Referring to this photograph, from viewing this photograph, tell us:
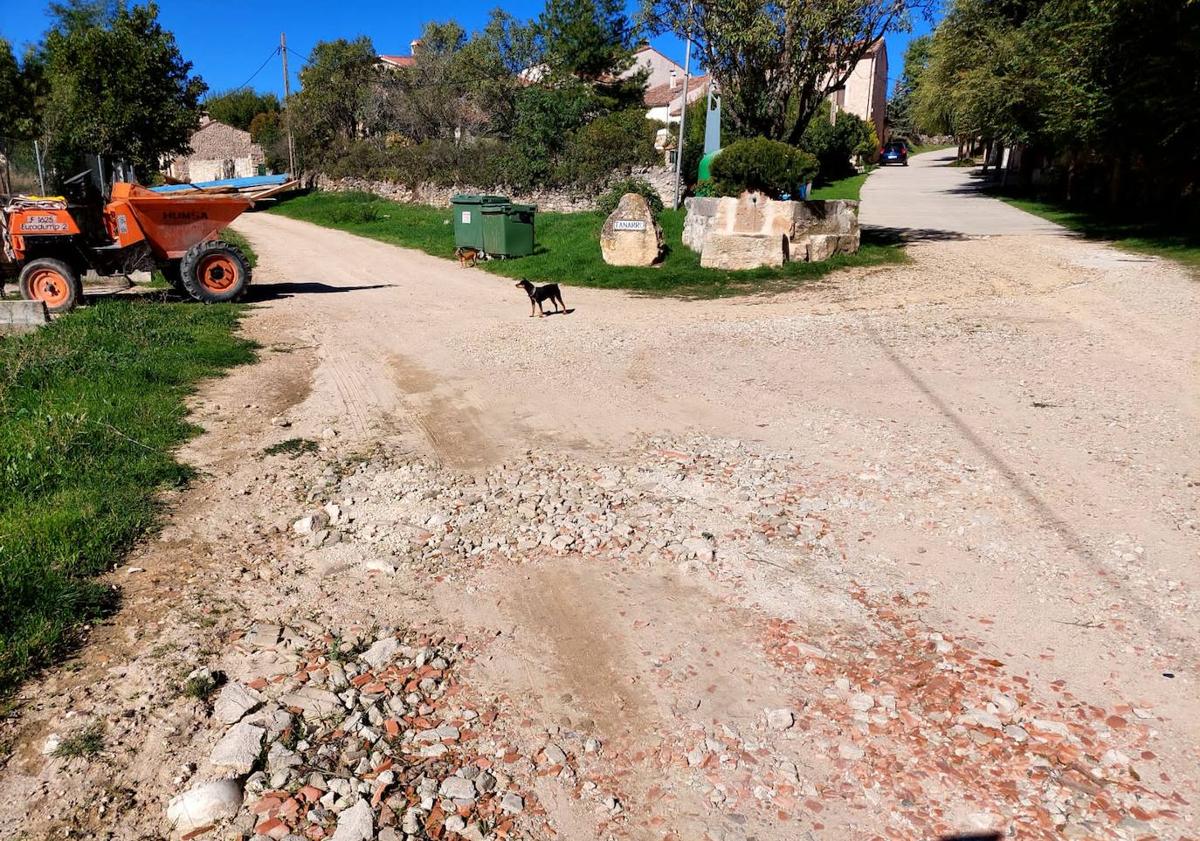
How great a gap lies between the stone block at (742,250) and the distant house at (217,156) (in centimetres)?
4202

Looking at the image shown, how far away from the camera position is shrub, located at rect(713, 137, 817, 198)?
14.5 metres

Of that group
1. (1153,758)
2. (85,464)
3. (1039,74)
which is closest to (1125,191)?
(1039,74)

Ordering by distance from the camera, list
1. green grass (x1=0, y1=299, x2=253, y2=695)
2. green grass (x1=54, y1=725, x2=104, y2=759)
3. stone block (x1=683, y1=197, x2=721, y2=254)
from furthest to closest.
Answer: stone block (x1=683, y1=197, x2=721, y2=254)
green grass (x1=0, y1=299, x2=253, y2=695)
green grass (x1=54, y1=725, x2=104, y2=759)

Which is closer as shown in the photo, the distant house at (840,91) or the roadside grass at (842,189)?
the roadside grass at (842,189)

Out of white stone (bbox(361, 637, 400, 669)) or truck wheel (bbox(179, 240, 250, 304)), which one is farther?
truck wheel (bbox(179, 240, 250, 304))

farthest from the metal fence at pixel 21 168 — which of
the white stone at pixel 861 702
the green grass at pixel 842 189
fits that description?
the green grass at pixel 842 189

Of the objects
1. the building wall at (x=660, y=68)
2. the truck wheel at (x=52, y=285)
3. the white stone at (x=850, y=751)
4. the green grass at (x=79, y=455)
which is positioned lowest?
the white stone at (x=850, y=751)

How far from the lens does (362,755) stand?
311cm

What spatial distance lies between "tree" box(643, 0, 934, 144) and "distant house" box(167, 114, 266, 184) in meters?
39.8

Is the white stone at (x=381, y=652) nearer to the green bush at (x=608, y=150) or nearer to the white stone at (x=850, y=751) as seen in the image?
the white stone at (x=850, y=751)

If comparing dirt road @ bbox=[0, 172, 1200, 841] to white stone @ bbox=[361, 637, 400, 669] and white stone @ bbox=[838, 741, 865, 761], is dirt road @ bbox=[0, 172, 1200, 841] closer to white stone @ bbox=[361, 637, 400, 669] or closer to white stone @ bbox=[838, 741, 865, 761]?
white stone @ bbox=[838, 741, 865, 761]

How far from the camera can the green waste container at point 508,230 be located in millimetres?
18312

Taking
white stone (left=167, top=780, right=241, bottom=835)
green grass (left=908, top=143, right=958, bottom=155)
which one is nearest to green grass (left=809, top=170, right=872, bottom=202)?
Result: white stone (left=167, top=780, right=241, bottom=835)

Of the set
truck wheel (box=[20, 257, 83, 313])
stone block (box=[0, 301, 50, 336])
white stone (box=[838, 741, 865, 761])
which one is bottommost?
white stone (box=[838, 741, 865, 761])
